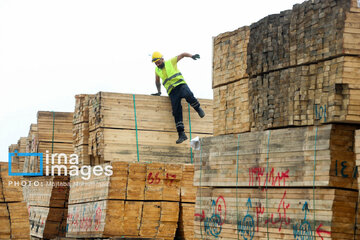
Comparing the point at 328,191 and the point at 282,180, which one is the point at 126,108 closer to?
the point at 282,180

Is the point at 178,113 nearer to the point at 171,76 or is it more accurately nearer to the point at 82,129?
the point at 171,76

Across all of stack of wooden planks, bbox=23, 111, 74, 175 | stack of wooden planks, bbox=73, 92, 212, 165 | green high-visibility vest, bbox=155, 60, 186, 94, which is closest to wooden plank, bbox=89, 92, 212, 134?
stack of wooden planks, bbox=73, 92, 212, 165

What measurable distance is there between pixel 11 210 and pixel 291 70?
5.81 m

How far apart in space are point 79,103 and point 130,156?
2.68m

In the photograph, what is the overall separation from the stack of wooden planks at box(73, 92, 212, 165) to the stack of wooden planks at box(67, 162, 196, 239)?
1.99ft

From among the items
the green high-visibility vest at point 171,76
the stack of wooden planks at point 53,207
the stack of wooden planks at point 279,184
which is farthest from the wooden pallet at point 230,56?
the stack of wooden planks at point 53,207

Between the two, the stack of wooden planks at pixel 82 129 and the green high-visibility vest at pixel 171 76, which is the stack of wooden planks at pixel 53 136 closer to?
the stack of wooden planks at pixel 82 129

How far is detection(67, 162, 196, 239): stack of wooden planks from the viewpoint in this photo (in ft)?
38.5

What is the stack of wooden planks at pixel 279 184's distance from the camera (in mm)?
7672

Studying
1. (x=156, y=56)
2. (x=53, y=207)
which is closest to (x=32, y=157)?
(x=53, y=207)

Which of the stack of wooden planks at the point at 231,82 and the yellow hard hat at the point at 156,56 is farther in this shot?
the yellow hard hat at the point at 156,56

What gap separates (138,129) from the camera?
495 inches

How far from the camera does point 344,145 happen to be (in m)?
7.74

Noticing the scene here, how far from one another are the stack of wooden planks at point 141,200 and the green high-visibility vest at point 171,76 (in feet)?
4.85
